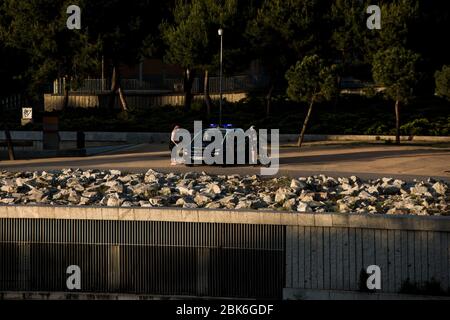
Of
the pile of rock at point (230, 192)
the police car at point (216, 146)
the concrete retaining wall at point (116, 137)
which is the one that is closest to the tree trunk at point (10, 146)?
the police car at point (216, 146)

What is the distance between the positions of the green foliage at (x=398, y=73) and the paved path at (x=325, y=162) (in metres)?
3.47

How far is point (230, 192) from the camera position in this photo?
27.7m

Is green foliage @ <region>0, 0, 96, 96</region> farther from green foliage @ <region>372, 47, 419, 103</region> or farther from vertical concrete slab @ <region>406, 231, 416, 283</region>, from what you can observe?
vertical concrete slab @ <region>406, 231, 416, 283</region>

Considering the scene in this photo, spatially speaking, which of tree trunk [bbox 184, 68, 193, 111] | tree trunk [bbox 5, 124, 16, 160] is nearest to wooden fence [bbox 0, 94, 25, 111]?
tree trunk [bbox 184, 68, 193, 111]

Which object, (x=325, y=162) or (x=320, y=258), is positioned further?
(x=325, y=162)

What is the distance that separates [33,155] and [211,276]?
21650 mm

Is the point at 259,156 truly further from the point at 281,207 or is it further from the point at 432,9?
the point at 432,9

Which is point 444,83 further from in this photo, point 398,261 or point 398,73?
point 398,261

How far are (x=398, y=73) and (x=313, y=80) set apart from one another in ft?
16.6

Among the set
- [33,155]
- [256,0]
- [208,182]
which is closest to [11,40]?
[256,0]

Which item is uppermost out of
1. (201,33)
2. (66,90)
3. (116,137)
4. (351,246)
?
(201,33)

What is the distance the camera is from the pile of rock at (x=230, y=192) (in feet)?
81.8

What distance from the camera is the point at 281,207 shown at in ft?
81.8

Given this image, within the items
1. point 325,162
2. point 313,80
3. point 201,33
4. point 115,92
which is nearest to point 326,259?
point 325,162
